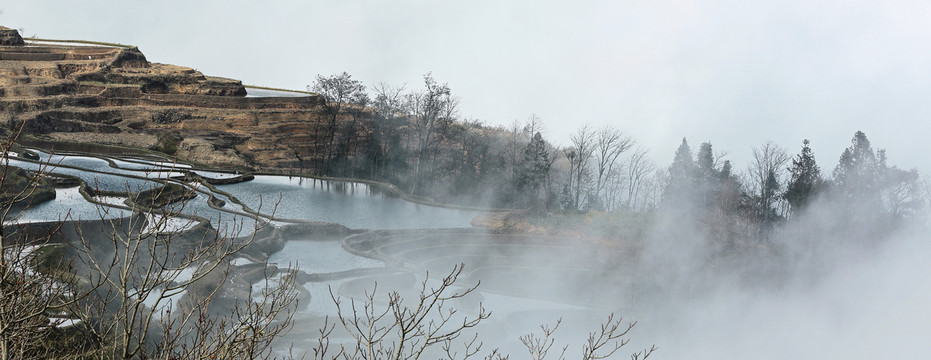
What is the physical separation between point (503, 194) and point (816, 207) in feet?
55.1

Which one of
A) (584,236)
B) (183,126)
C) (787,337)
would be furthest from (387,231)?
(183,126)

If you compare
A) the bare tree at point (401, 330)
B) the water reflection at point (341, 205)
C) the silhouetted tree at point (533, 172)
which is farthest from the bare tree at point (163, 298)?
the silhouetted tree at point (533, 172)

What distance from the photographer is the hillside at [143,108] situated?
143ft

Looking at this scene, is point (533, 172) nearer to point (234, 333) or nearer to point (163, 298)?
point (163, 298)

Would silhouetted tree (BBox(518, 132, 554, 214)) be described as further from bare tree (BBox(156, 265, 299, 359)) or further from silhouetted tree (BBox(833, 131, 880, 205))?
bare tree (BBox(156, 265, 299, 359))

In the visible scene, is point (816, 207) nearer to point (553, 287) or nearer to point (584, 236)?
point (584, 236)

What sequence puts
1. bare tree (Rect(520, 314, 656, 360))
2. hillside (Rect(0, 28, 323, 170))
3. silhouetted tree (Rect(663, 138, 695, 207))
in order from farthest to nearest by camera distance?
hillside (Rect(0, 28, 323, 170)) < silhouetted tree (Rect(663, 138, 695, 207)) < bare tree (Rect(520, 314, 656, 360))

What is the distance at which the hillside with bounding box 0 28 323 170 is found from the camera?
43656 millimetres

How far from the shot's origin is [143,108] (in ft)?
157

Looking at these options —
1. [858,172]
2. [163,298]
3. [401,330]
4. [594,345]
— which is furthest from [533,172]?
[401,330]

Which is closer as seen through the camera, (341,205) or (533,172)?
(341,205)

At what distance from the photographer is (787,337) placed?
53.6ft

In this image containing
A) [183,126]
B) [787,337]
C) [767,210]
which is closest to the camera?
[787,337]

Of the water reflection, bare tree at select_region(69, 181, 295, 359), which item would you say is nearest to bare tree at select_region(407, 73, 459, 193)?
the water reflection
